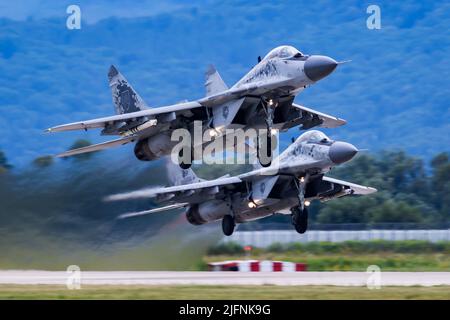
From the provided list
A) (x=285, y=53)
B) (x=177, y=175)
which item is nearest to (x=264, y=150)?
(x=285, y=53)

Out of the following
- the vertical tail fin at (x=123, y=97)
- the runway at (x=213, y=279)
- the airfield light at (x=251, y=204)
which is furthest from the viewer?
the airfield light at (x=251, y=204)

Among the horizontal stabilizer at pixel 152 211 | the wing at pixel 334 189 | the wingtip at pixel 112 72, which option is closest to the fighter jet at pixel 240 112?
the horizontal stabilizer at pixel 152 211

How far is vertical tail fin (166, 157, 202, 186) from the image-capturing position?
28969 mm

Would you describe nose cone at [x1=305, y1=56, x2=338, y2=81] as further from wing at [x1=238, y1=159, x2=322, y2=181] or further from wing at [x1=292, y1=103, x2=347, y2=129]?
wing at [x1=238, y1=159, x2=322, y2=181]

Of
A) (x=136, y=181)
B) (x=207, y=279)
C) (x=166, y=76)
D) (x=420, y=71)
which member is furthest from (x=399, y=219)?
(x=420, y=71)

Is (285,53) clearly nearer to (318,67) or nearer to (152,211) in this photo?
(318,67)

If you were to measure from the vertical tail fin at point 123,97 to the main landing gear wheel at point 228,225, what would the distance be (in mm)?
4325

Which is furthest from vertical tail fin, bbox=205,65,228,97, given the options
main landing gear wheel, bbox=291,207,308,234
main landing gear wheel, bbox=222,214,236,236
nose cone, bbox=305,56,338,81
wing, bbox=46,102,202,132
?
nose cone, bbox=305,56,338,81

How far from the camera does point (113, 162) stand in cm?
2727

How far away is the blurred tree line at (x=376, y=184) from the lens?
26734 millimetres

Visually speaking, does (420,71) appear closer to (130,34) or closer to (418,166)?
(130,34)

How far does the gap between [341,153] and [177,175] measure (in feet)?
18.4

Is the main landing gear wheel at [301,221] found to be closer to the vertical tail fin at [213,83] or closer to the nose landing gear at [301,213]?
the nose landing gear at [301,213]

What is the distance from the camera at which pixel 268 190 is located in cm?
2847
